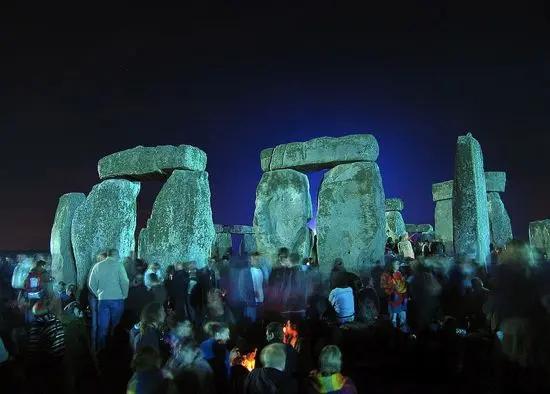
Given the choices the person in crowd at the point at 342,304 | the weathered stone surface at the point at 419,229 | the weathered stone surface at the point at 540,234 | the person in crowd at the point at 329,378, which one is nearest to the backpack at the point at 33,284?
the person in crowd at the point at 342,304

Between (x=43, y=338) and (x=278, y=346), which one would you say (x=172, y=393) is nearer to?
(x=278, y=346)

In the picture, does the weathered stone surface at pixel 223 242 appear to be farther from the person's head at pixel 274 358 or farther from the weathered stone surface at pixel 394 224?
the person's head at pixel 274 358

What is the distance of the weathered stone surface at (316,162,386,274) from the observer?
1083cm

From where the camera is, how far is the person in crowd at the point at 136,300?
717 centimetres

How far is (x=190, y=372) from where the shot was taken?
139 inches

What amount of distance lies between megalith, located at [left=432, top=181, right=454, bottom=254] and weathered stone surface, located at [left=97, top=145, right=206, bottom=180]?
954 cm

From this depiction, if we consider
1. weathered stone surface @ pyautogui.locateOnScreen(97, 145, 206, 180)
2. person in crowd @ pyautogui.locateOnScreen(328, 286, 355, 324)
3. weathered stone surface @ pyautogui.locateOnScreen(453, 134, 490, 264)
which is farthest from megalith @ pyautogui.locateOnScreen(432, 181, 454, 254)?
person in crowd @ pyautogui.locateOnScreen(328, 286, 355, 324)

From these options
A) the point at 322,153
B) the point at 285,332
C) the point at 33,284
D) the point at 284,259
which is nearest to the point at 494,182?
the point at 322,153

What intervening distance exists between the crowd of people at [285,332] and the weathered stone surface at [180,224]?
156 centimetres

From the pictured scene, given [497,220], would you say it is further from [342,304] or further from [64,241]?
[342,304]

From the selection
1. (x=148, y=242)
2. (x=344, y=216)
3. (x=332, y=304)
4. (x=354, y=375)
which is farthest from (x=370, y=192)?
(x=354, y=375)

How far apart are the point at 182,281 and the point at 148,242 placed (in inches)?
130

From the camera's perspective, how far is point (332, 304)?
19.5ft

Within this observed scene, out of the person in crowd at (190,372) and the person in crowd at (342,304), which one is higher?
the person in crowd at (342,304)
